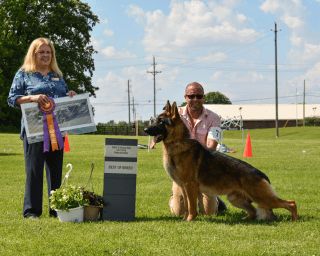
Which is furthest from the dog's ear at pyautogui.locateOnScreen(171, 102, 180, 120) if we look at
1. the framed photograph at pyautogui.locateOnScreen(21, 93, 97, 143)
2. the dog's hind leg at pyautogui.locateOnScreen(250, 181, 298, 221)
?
the dog's hind leg at pyautogui.locateOnScreen(250, 181, 298, 221)

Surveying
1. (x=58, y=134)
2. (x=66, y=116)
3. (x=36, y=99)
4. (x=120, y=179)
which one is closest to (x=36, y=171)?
(x=58, y=134)

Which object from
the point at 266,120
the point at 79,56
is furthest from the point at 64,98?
the point at 266,120

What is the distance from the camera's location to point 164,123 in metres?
7.07

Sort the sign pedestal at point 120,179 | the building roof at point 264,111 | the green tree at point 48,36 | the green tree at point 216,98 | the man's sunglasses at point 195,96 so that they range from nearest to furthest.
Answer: the sign pedestal at point 120,179 → the man's sunglasses at point 195,96 → the green tree at point 48,36 → the building roof at point 264,111 → the green tree at point 216,98

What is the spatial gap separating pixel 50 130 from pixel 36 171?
57 centimetres

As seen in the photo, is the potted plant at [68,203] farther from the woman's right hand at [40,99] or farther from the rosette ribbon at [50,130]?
the woman's right hand at [40,99]

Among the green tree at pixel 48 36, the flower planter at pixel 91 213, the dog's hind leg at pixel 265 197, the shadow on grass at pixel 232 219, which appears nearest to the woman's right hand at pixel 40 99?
the flower planter at pixel 91 213

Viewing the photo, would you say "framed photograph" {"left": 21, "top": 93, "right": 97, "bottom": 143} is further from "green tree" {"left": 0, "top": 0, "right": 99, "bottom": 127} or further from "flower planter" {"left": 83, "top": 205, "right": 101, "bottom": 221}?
"green tree" {"left": 0, "top": 0, "right": 99, "bottom": 127}

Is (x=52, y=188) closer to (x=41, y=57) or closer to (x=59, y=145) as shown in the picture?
(x=59, y=145)

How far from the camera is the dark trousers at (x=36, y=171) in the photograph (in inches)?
288

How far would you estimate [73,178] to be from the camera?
42.3 ft

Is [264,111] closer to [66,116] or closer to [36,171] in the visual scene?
[66,116]

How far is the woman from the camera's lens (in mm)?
7273

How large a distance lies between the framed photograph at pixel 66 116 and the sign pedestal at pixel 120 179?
548 mm
